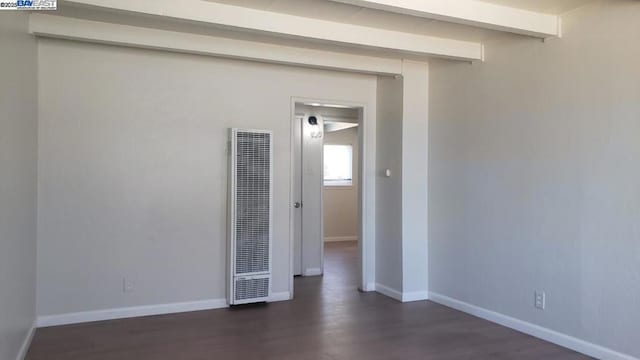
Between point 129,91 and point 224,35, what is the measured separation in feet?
3.41

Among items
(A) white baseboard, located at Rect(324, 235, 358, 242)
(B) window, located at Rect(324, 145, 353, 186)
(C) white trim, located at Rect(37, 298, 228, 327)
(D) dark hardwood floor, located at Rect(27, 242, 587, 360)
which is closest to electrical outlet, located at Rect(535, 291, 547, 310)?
(D) dark hardwood floor, located at Rect(27, 242, 587, 360)

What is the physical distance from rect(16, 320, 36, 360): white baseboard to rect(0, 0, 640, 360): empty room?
0.11 feet

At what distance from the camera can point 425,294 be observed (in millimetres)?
5285

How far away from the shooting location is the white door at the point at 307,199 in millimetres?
6648

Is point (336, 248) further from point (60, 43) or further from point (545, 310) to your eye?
point (60, 43)

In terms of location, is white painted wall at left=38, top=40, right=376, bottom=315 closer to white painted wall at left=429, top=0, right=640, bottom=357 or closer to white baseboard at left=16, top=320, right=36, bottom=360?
white baseboard at left=16, top=320, right=36, bottom=360

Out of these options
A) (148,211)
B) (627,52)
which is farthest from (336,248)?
(627,52)

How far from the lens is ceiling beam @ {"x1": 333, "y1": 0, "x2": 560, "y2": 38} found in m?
3.26

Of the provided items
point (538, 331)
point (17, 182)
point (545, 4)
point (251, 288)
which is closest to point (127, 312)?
point (251, 288)

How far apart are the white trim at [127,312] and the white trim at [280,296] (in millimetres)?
502

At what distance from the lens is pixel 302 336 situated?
13.1 ft

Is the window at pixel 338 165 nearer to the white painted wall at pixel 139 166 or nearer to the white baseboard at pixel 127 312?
the white painted wall at pixel 139 166

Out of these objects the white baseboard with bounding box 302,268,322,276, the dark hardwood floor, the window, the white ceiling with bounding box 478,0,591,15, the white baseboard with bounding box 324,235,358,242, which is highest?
the white ceiling with bounding box 478,0,591,15

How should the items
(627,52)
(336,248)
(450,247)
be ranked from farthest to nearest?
(336,248)
(450,247)
(627,52)
